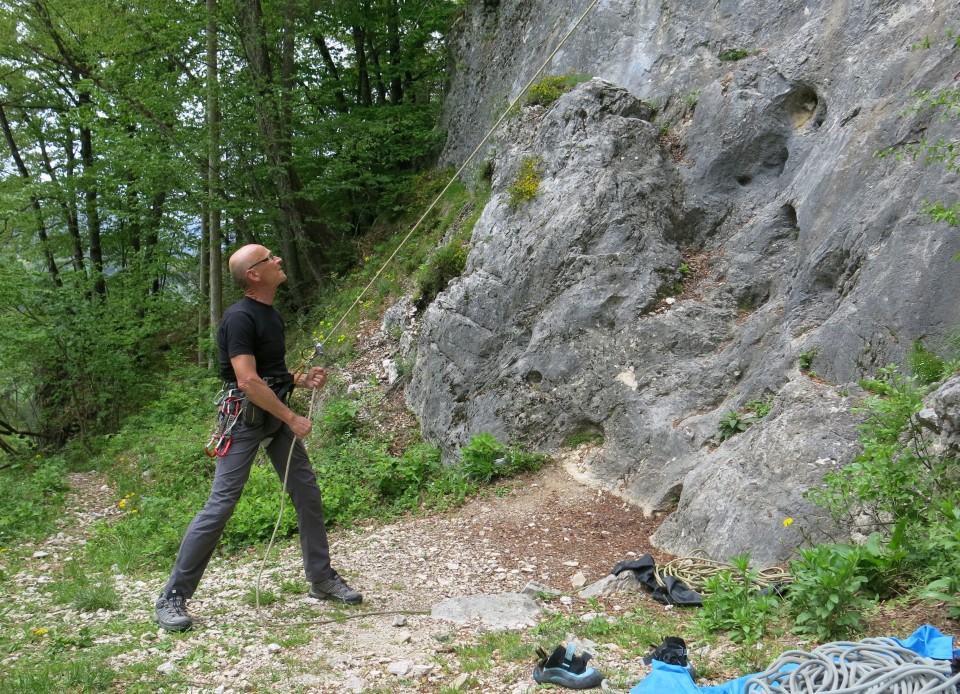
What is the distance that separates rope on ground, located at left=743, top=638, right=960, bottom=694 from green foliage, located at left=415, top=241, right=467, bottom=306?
738 centimetres

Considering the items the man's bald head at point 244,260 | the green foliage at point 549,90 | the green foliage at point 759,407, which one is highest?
the green foliage at point 549,90

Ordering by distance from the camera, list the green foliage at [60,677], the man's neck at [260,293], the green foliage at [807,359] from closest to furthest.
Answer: the green foliage at [60,677] < the man's neck at [260,293] < the green foliage at [807,359]

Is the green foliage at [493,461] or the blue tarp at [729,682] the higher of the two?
the blue tarp at [729,682]

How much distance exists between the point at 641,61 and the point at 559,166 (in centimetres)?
245

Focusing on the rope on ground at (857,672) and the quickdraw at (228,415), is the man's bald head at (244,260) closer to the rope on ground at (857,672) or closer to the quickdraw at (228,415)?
the quickdraw at (228,415)

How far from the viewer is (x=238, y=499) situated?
436 cm

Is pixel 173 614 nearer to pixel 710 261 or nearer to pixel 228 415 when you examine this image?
pixel 228 415

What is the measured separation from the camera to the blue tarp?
2709 millimetres

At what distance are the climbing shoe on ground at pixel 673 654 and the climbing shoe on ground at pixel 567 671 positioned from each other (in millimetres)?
288

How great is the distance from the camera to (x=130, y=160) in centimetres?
1231

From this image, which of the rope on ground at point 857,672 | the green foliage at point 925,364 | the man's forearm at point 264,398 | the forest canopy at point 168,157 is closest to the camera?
the rope on ground at point 857,672

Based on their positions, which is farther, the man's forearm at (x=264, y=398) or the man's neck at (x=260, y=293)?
the man's neck at (x=260, y=293)

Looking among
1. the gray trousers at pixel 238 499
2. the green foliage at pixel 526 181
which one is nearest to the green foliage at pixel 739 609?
the gray trousers at pixel 238 499

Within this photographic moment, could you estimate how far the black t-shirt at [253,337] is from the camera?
4285 mm
